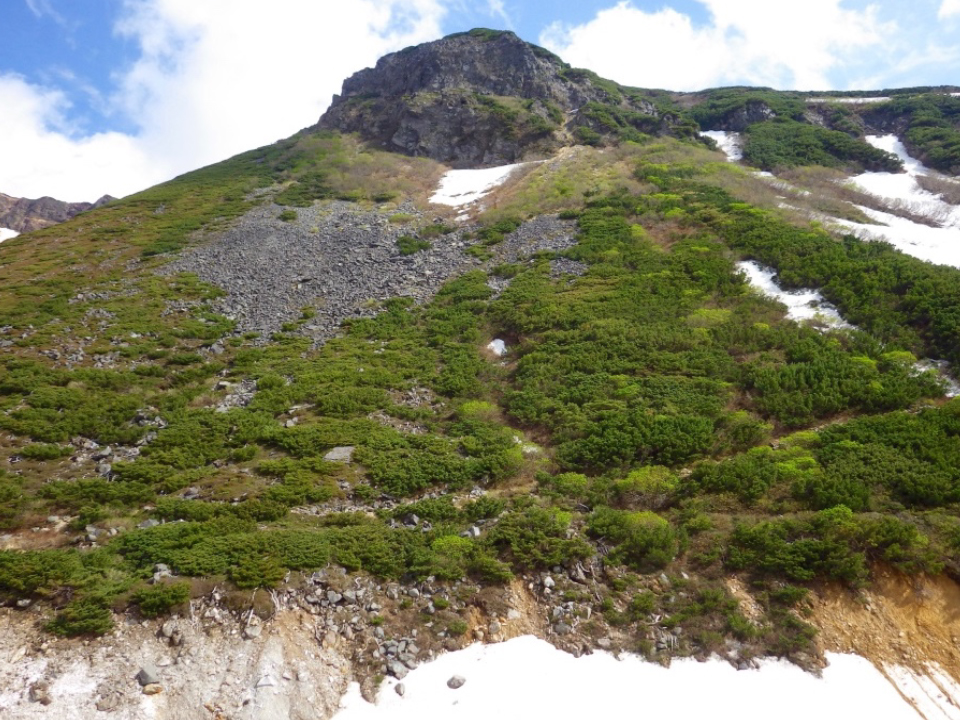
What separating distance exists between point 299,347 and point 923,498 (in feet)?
61.6

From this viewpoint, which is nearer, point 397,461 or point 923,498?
point 923,498

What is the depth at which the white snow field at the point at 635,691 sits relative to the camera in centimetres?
691

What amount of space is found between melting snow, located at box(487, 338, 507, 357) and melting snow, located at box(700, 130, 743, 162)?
39.9 m

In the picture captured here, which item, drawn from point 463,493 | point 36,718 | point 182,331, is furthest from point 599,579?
point 182,331

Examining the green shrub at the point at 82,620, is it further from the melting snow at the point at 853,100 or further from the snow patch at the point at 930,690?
the melting snow at the point at 853,100

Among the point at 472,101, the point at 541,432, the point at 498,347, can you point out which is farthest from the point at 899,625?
the point at 472,101

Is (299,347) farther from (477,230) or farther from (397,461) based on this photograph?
(477,230)

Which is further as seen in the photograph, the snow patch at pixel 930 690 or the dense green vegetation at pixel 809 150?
the dense green vegetation at pixel 809 150

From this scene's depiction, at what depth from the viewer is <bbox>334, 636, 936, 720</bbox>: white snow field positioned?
691cm

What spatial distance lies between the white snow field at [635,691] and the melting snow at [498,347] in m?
12.7

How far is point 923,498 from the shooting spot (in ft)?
32.0

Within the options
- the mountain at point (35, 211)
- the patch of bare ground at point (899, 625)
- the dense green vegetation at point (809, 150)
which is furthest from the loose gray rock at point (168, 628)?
the mountain at point (35, 211)

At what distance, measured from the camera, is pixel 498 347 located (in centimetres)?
1997

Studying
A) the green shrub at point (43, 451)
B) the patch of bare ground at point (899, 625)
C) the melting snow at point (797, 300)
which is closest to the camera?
the patch of bare ground at point (899, 625)
